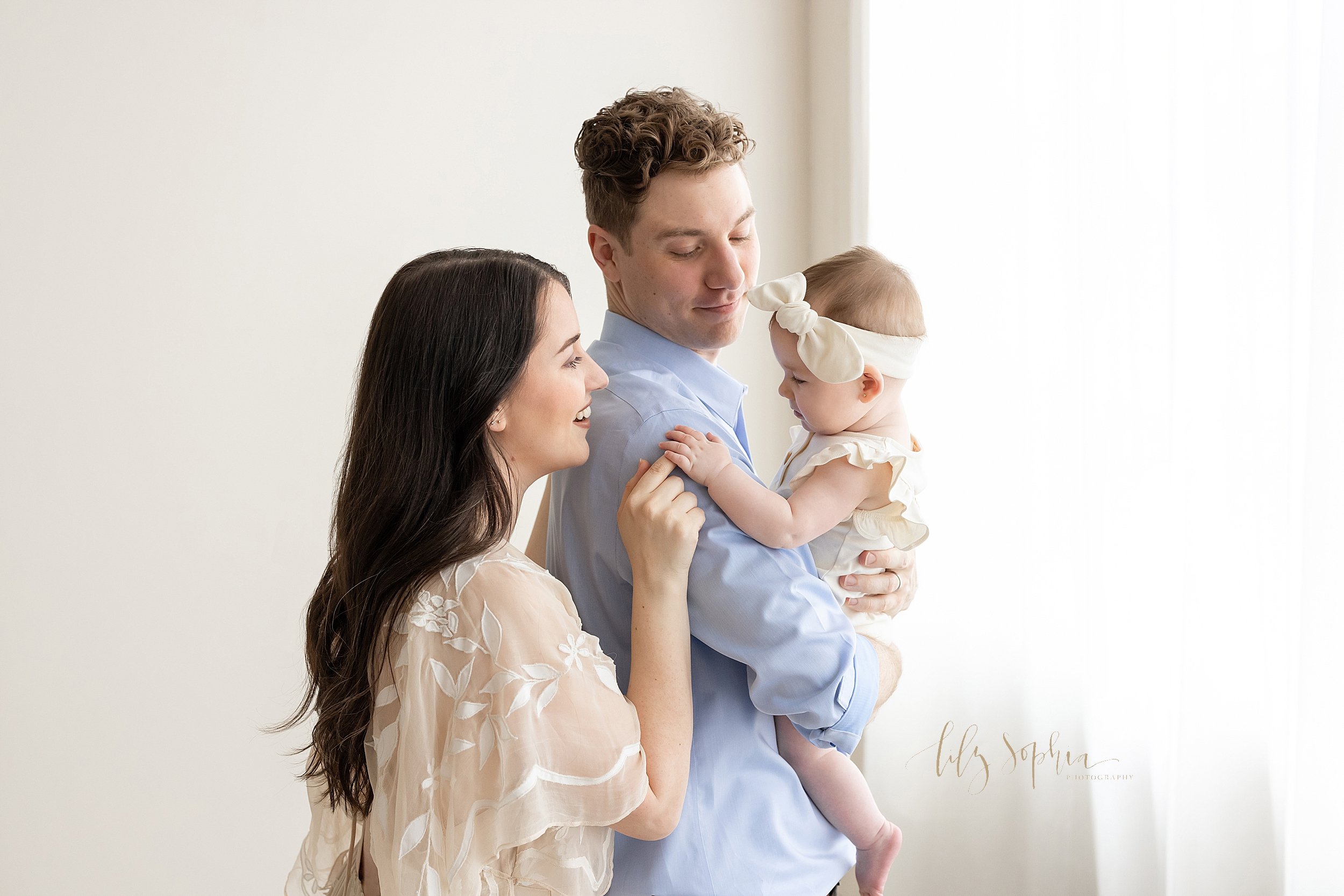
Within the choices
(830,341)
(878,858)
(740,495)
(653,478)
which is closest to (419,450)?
(653,478)

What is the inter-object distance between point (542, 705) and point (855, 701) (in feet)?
1.38

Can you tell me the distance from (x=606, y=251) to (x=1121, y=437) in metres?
1.35

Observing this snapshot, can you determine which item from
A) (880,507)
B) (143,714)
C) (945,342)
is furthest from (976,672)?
(143,714)

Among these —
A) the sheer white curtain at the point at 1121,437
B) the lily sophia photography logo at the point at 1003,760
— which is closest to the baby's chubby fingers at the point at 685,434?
the sheer white curtain at the point at 1121,437

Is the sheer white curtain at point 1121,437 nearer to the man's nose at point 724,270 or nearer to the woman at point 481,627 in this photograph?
the man's nose at point 724,270

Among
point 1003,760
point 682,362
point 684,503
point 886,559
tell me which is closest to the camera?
point 684,503

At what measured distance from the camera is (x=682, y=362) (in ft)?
5.01

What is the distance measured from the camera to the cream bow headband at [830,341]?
4.98 ft

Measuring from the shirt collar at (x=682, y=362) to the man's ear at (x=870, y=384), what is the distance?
0.66 ft

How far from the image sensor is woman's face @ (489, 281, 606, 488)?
4.37ft

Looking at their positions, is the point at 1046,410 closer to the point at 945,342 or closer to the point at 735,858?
the point at 945,342

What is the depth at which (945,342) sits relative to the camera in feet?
9.13

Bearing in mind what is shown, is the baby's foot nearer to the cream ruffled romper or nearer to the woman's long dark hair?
the cream ruffled romper

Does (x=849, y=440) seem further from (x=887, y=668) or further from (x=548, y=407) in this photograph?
(x=548, y=407)
